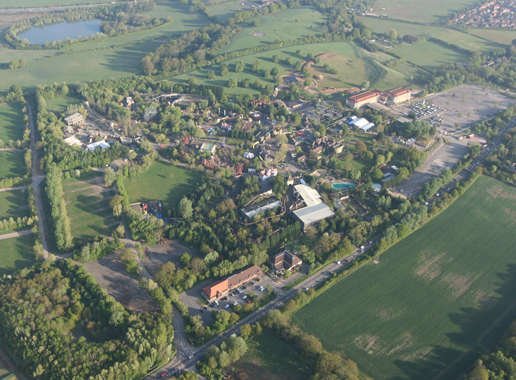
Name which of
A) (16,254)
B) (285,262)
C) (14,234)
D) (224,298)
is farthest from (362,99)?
(16,254)

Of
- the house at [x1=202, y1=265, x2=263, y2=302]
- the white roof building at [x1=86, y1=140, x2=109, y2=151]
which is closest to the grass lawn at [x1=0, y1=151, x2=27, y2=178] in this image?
the white roof building at [x1=86, y1=140, x2=109, y2=151]

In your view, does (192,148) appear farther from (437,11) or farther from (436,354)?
(437,11)

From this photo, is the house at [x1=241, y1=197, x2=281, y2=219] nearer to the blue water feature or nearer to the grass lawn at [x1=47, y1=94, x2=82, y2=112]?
the blue water feature

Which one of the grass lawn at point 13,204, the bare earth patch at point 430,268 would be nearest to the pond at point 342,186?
the bare earth patch at point 430,268

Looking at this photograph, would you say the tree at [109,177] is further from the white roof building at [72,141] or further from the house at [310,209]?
the house at [310,209]

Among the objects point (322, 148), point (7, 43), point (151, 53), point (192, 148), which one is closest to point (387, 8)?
point (151, 53)

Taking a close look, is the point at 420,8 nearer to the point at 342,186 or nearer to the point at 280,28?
the point at 280,28
